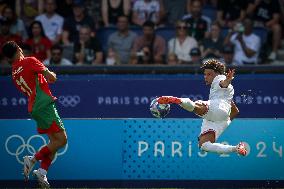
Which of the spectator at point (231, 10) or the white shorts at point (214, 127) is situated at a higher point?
the spectator at point (231, 10)

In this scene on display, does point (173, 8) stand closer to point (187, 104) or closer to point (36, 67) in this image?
point (187, 104)

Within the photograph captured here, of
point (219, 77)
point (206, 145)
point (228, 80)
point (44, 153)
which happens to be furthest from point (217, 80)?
point (44, 153)

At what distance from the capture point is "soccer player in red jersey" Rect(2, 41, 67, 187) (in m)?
10.7

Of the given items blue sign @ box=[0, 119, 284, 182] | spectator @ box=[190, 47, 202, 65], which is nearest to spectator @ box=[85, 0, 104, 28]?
spectator @ box=[190, 47, 202, 65]

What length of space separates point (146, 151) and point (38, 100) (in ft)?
6.35

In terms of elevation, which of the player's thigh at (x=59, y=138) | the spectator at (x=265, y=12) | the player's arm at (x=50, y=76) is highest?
the spectator at (x=265, y=12)

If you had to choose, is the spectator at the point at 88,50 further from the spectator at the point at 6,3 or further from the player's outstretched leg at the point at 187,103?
the player's outstretched leg at the point at 187,103

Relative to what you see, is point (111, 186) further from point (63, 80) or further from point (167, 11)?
point (167, 11)

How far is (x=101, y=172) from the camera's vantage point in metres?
12.0

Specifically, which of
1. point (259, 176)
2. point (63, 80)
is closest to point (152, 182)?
point (259, 176)

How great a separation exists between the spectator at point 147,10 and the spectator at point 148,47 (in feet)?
2.63

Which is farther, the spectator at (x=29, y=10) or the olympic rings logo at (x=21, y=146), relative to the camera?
the spectator at (x=29, y=10)

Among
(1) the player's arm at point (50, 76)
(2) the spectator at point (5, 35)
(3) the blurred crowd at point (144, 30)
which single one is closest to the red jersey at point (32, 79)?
(1) the player's arm at point (50, 76)

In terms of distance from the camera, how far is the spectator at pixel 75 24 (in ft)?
56.2
